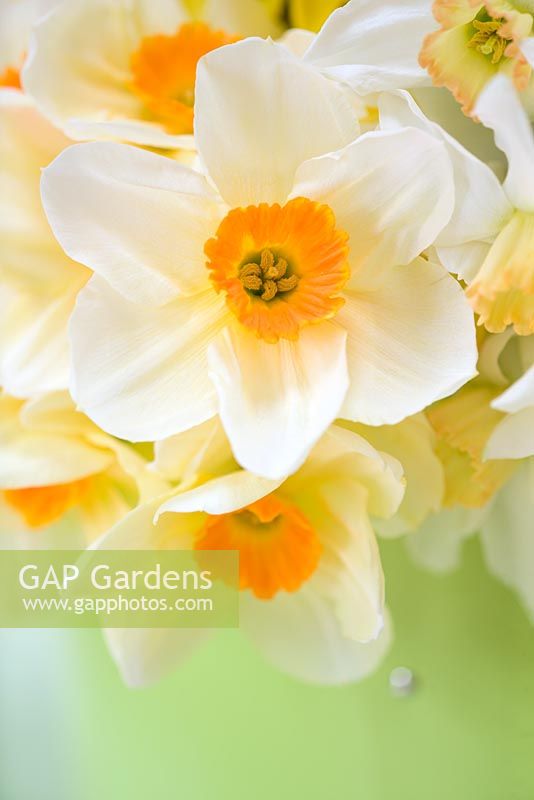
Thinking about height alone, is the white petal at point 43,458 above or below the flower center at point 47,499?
above

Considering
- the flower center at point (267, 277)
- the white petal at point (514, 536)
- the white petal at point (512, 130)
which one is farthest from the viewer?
the white petal at point (514, 536)

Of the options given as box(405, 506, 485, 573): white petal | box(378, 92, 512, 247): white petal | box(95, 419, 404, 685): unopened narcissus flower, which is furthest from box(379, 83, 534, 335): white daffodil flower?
box(405, 506, 485, 573): white petal

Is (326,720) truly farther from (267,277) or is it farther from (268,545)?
(267,277)

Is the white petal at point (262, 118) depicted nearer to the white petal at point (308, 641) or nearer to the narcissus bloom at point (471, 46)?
the narcissus bloom at point (471, 46)

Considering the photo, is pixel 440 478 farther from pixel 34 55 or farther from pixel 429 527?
pixel 34 55

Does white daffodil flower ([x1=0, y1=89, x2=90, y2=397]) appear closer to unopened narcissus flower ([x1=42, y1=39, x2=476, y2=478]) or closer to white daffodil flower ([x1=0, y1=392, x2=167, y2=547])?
white daffodil flower ([x1=0, y1=392, x2=167, y2=547])

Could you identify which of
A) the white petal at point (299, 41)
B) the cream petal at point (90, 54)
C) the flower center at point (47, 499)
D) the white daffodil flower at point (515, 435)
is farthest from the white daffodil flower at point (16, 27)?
the white daffodil flower at point (515, 435)

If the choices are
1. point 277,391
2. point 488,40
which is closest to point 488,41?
point 488,40
